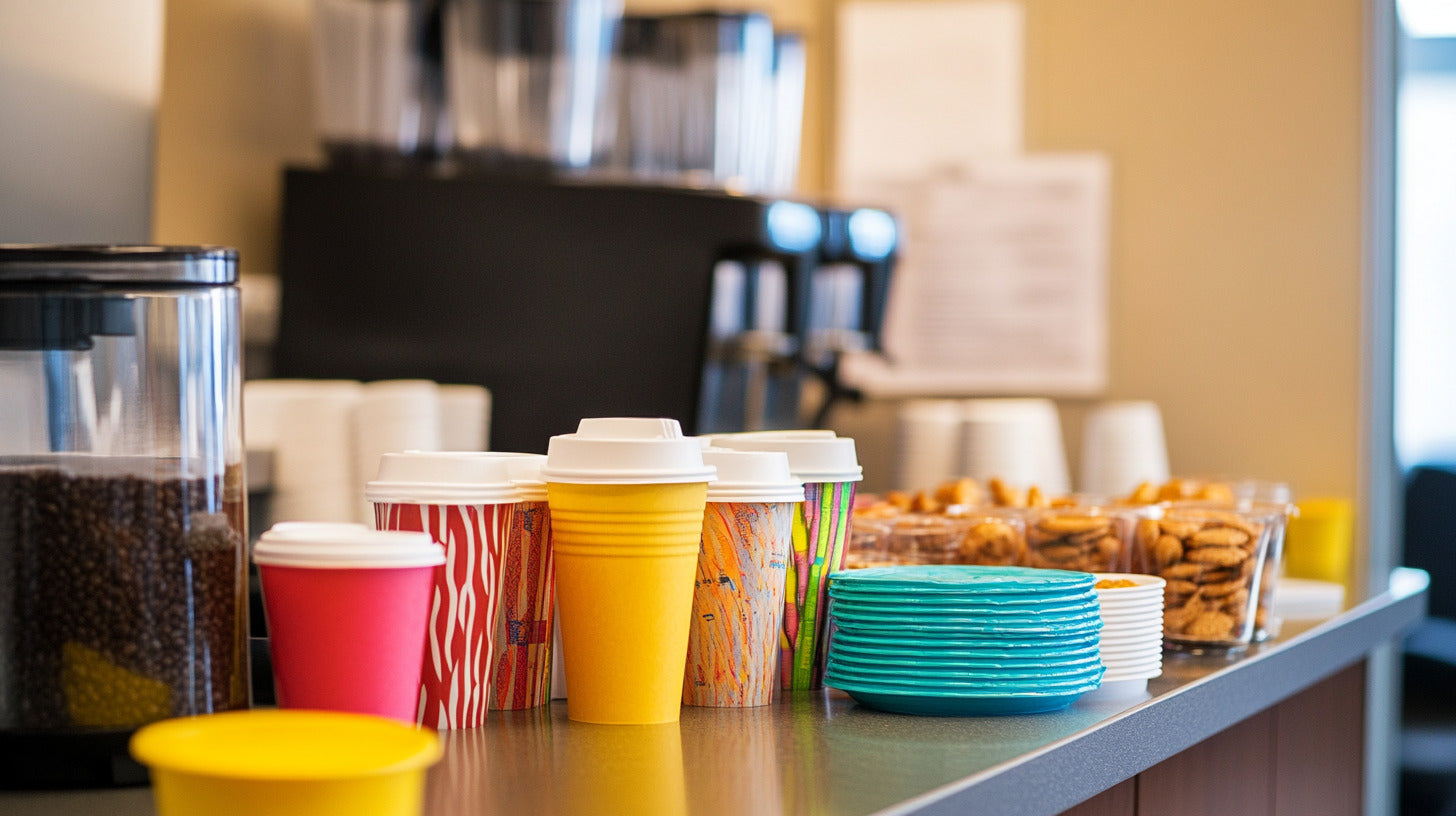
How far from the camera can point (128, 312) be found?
2.66 ft

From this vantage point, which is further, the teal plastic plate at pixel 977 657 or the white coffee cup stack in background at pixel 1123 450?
the white coffee cup stack in background at pixel 1123 450

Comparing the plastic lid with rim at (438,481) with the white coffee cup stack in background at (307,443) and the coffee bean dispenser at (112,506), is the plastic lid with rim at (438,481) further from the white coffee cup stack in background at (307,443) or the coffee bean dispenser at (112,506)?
the white coffee cup stack in background at (307,443)

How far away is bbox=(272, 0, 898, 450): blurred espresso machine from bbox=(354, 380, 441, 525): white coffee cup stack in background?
20 cm

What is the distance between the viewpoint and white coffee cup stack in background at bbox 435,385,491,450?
191 cm

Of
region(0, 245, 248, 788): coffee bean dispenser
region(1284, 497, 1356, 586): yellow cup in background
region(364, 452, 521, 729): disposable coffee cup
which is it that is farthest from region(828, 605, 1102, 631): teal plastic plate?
region(1284, 497, 1356, 586): yellow cup in background

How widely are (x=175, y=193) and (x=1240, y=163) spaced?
1868 mm

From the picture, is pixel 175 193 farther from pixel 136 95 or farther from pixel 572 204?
pixel 136 95

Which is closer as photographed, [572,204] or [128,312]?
[128,312]

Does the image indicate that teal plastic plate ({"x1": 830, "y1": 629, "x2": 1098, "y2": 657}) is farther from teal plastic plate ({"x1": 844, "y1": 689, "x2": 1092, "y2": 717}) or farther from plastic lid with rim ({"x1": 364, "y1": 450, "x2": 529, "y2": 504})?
plastic lid with rim ({"x1": 364, "y1": 450, "x2": 529, "y2": 504})

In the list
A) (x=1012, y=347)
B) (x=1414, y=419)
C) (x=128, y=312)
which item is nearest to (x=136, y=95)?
(x=128, y=312)

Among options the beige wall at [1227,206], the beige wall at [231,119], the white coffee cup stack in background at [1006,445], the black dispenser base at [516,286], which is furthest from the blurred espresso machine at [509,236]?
the beige wall at [1227,206]

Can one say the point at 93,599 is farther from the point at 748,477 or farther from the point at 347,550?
the point at 748,477

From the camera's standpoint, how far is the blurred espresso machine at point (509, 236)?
2.00 meters

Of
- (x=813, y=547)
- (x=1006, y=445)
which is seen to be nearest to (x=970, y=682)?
(x=813, y=547)
